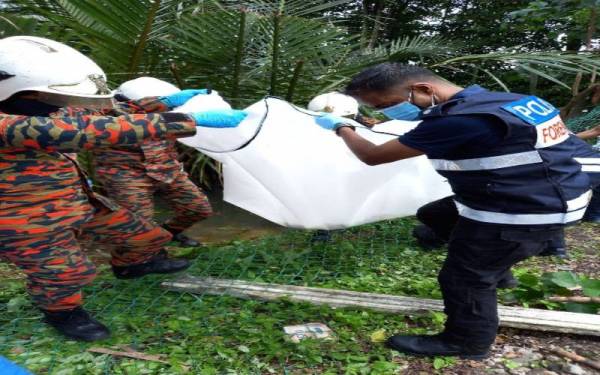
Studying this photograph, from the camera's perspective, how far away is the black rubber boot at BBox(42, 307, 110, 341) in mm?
1984

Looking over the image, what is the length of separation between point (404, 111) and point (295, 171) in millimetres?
777

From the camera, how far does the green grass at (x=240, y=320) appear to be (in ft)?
6.09

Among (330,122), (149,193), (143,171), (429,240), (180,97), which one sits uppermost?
(180,97)

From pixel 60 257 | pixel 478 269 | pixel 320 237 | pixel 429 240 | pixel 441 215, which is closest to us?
pixel 478 269

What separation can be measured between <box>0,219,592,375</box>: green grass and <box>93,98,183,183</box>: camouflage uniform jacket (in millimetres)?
547

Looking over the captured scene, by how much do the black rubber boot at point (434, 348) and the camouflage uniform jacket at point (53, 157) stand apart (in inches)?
44.4

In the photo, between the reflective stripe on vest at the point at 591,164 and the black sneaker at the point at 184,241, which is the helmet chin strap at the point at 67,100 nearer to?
the black sneaker at the point at 184,241

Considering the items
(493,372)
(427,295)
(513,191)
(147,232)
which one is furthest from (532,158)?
(147,232)

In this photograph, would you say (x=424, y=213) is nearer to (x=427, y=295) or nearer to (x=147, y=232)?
(x=427, y=295)

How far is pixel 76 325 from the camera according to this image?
199cm

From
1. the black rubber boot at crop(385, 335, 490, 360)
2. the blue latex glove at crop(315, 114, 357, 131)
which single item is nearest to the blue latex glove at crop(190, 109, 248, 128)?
the blue latex glove at crop(315, 114, 357, 131)

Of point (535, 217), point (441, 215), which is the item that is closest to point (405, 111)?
point (535, 217)

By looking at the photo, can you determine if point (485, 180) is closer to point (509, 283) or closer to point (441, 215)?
point (509, 283)

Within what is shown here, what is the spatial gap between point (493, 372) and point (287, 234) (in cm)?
202
